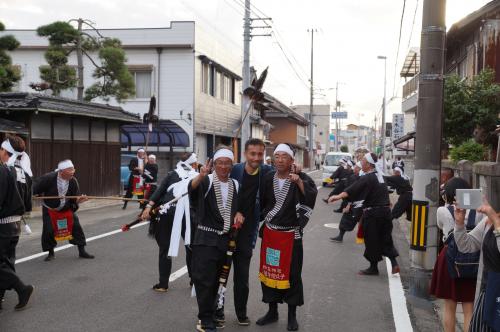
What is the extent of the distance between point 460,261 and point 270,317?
2114 mm

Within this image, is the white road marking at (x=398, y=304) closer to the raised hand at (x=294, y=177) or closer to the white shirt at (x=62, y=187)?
the raised hand at (x=294, y=177)

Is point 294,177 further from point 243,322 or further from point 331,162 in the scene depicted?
point 331,162

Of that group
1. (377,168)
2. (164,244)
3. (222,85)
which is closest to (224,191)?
(164,244)

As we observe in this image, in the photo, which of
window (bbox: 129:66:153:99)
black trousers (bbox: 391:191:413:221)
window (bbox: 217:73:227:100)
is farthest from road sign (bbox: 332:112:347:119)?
black trousers (bbox: 391:191:413:221)

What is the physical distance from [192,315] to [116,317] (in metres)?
0.84

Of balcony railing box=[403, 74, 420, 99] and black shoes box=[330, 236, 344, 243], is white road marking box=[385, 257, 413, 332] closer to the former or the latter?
black shoes box=[330, 236, 344, 243]

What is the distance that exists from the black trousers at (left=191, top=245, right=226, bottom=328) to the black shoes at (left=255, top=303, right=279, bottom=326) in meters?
0.69

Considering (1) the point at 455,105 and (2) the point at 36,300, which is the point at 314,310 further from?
(1) the point at 455,105

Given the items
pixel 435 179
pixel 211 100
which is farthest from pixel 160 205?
pixel 211 100

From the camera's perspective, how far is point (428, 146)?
6523 mm

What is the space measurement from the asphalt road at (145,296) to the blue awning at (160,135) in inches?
580

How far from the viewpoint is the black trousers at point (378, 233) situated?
7934 millimetres

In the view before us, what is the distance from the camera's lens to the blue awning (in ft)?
80.5

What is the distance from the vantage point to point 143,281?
24.0 ft
